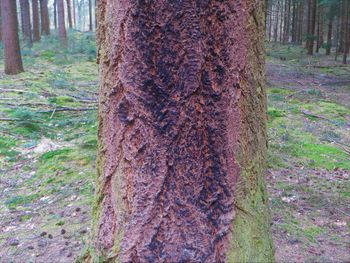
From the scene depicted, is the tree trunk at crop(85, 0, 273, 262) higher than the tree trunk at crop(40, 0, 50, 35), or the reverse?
the tree trunk at crop(40, 0, 50, 35)

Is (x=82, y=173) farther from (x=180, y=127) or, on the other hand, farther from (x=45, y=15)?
(x=45, y=15)

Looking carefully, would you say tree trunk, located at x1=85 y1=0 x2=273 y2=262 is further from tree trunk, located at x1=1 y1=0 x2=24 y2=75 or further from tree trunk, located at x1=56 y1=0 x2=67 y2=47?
Result: tree trunk, located at x1=56 y1=0 x2=67 y2=47

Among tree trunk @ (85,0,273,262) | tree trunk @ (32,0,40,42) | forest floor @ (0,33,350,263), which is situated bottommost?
forest floor @ (0,33,350,263)

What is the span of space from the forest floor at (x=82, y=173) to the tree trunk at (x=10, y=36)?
217 cm

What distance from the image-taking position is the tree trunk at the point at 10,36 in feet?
39.4

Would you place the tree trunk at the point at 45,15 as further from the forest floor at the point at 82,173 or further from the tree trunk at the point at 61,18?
the forest floor at the point at 82,173

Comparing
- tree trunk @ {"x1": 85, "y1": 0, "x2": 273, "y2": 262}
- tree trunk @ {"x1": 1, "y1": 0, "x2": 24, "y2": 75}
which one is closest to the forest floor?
tree trunk @ {"x1": 85, "y1": 0, "x2": 273, "y2": 262}

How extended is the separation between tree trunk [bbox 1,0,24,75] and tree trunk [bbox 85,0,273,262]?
37.9 ft

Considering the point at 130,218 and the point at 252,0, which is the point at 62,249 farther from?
the point at 252,0

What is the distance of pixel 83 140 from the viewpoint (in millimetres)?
5996

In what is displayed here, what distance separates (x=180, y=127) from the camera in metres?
1.69

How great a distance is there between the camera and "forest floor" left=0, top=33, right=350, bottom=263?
329 centimetres

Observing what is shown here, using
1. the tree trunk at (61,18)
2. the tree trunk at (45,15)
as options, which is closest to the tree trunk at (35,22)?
the tree trunk at (45,15)

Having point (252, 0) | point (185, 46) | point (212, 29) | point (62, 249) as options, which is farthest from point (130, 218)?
point (62, 249)
